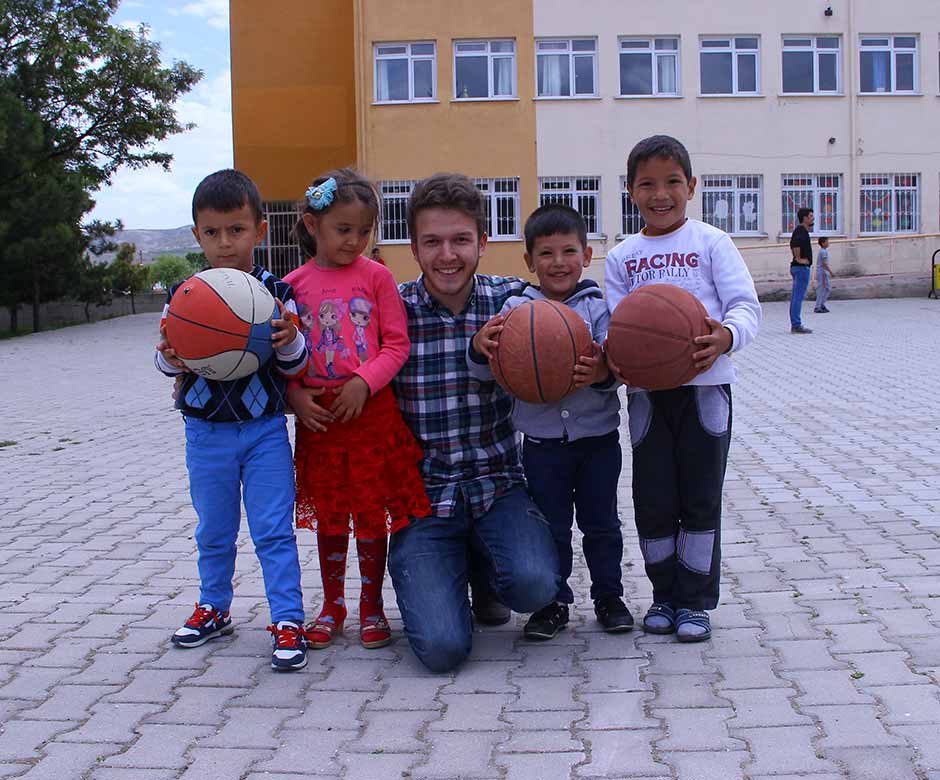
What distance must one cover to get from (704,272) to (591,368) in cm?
63

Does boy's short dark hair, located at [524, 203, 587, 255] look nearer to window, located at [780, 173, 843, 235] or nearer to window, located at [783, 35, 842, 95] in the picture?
window, located at [780, 173, 843, 235]

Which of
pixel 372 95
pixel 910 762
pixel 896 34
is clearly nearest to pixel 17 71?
pixel 372 95

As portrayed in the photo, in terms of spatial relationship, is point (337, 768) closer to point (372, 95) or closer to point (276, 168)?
point (372, 95)

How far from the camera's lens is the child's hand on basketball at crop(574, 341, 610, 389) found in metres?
4.16

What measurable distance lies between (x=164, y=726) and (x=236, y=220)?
6.26 feet

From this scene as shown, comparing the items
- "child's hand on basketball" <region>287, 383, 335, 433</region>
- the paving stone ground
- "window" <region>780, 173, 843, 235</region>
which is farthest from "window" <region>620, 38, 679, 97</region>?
"child's hand on basketball" <region>287, 383, 335, 433</region>

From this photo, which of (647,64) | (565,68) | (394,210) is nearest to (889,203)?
(647,64)

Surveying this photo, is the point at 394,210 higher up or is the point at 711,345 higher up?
the point at 394,210

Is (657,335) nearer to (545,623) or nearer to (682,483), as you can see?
(682,483)

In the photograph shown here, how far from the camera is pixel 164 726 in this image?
362 centimetres

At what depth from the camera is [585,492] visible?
450 centimetres

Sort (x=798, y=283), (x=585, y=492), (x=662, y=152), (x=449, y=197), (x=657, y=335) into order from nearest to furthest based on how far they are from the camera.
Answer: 1. (x=657, y=335)
2. (x=662, y=152)
3. (x=449, y=197)
4. (x=585, y=492)
5. (x=798, y=283)

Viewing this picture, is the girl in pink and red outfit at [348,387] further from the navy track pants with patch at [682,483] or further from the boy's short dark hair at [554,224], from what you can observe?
the navy track pants with patch at [682,483]

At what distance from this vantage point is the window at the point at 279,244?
31.0 m
